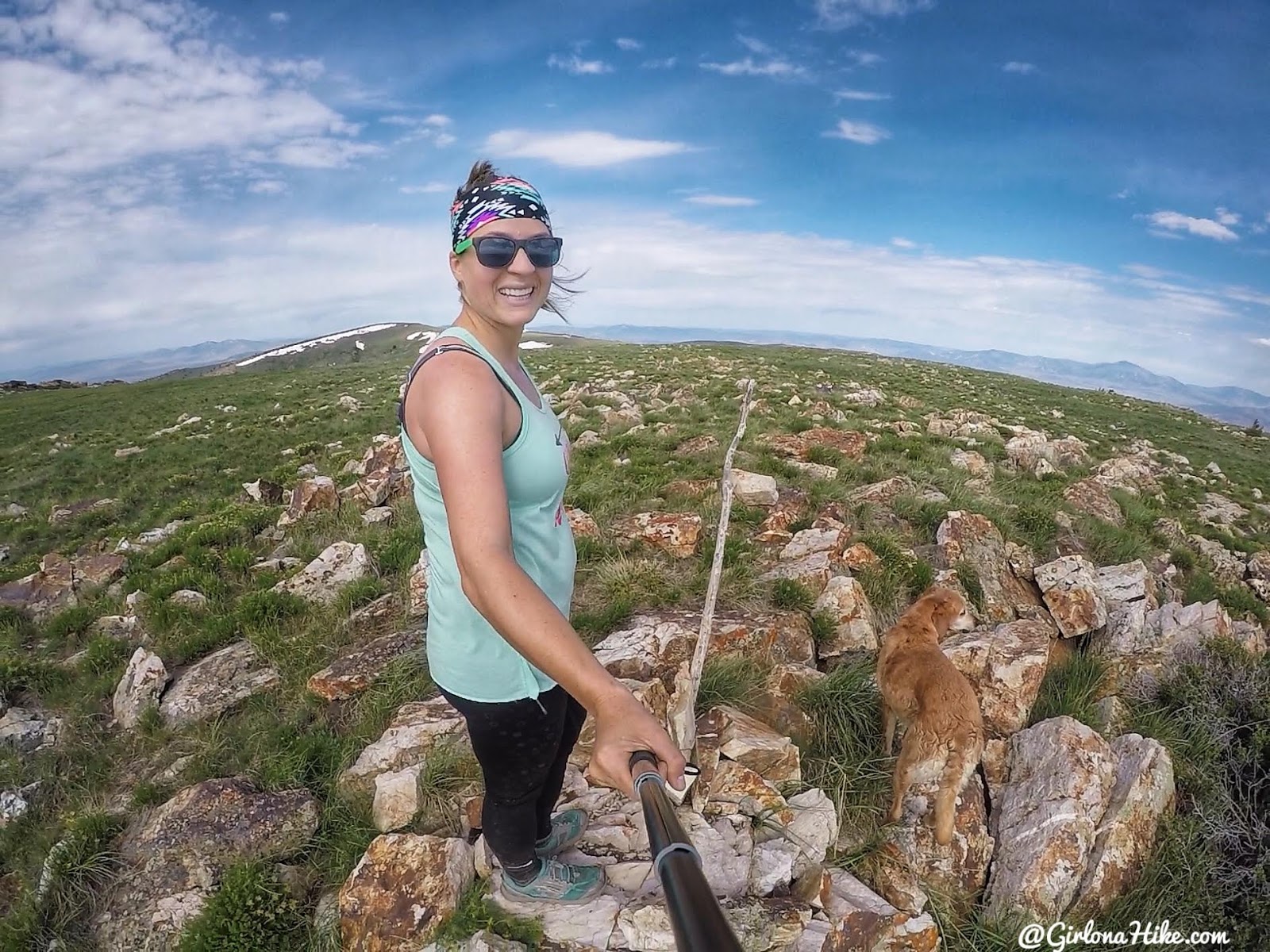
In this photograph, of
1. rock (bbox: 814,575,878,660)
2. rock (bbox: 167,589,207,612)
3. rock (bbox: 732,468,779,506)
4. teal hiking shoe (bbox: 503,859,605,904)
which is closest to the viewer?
teal hiking shoe (bbox: 503,859,605,904)

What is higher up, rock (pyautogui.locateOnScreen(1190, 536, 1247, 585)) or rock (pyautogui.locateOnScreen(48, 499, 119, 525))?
rock (pyautogui.locateOnScreen(1190, 536, 1247, 585))

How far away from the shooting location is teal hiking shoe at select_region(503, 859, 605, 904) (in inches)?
128

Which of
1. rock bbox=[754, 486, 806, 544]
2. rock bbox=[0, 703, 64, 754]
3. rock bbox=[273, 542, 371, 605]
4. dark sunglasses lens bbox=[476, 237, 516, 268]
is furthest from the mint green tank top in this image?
rock bbox=[0, 703, 64, 754]

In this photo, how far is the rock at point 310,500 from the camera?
950cm

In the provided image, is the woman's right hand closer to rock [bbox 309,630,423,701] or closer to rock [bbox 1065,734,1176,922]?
rock [bbox 1065,734,1176,922]

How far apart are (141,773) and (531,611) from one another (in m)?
5.21

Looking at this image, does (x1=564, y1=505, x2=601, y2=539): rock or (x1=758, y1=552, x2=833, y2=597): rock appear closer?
(x1=758, y1=552, x2=833, y2=597): rock

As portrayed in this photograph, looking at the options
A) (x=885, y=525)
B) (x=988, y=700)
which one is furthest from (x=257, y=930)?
(x=885, y=525)

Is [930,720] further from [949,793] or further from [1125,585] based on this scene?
[1125,585]

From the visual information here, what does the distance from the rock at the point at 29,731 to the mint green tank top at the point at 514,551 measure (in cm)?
543

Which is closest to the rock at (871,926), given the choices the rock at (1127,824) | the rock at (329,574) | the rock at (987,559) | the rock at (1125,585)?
the rock at (1127,824)

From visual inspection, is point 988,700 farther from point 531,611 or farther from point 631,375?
point 631,375

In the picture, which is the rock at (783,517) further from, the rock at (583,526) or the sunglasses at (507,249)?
the sunglasses at (507,249)

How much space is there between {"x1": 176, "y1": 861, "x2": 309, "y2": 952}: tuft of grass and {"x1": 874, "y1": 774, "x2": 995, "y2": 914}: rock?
11.1 feet
